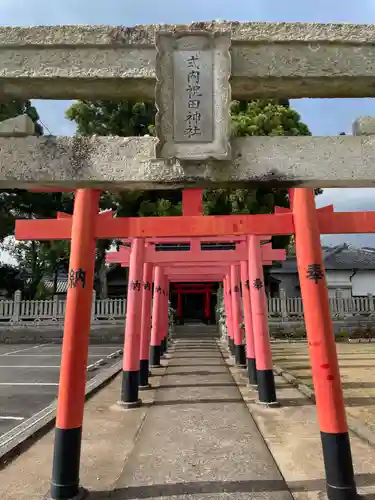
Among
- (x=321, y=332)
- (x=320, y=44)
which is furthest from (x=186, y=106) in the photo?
(x=321, y=332)

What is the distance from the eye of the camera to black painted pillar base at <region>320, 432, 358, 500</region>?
3.88 meters

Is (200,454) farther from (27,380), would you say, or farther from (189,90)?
(27,380)

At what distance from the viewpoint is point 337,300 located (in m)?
23.2

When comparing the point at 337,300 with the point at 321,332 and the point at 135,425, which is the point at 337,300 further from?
the point at 321,332

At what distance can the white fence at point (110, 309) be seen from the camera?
2281 cm

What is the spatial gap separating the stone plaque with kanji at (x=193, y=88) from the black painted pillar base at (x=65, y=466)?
277 cm

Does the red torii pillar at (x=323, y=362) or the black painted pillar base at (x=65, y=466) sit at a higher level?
the red torii pillar at (x=323, y=362)

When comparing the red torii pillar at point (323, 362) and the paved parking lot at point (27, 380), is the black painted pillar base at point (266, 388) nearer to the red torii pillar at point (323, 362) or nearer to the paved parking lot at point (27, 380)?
the red torii pillar at point (323, 362)

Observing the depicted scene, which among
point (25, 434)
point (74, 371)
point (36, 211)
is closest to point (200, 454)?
point (74, 371)

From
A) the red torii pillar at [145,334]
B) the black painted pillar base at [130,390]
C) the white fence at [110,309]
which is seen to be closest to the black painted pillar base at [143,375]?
the red torii pillar at [145,334]

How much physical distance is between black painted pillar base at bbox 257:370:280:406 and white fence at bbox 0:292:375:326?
599 inches

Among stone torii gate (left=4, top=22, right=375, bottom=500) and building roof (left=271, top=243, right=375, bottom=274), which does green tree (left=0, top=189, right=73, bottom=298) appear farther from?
stone torii gate (left=4, top=22, right=375, bottom=500)

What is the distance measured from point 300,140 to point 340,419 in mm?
2482

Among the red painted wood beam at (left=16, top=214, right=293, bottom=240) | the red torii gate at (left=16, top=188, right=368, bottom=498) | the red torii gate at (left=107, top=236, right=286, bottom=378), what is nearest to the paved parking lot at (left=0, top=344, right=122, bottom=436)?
the red torii gate at (left=107, top=236, right=286, bottom=378)
